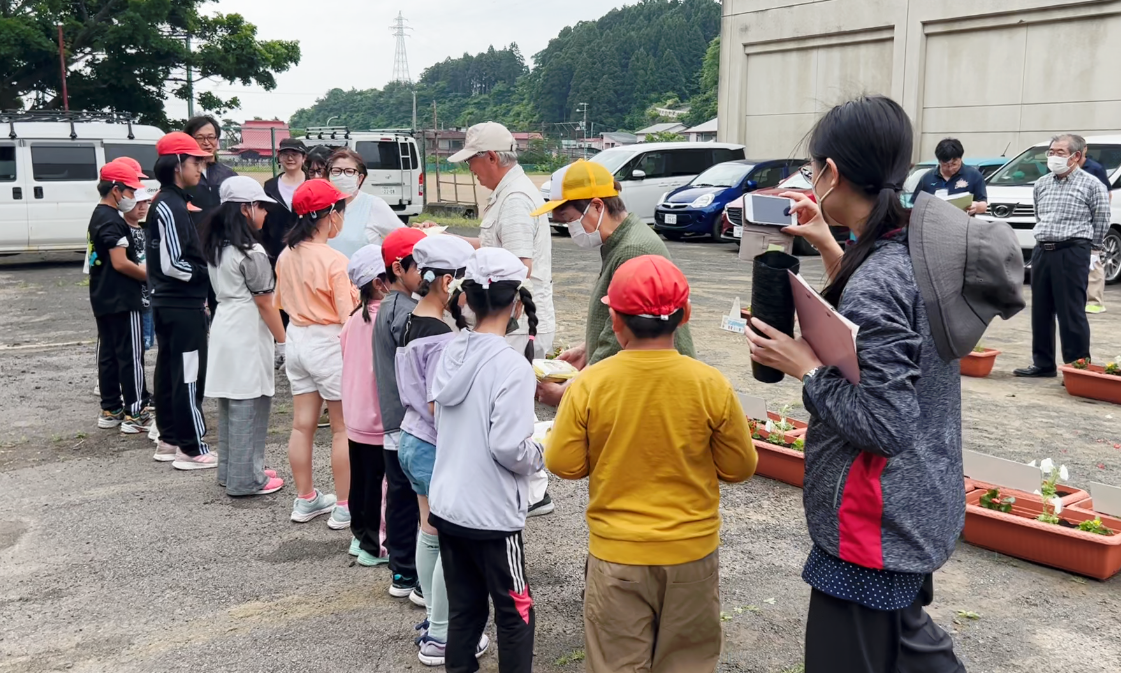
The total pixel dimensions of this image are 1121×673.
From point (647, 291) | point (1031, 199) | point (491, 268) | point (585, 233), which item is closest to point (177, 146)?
point (585, 233)

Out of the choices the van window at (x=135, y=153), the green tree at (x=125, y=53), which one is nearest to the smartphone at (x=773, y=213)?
the van window at (x=135, y=153)

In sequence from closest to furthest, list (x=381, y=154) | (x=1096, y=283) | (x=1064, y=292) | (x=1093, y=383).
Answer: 1. (x=1093, y=383)
2. (x=1064, y=292)
3. (x=1096, y=283)
4. (x=381, y=154)

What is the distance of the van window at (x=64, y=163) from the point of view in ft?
51.4

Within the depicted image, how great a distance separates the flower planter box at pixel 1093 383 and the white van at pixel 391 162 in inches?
671

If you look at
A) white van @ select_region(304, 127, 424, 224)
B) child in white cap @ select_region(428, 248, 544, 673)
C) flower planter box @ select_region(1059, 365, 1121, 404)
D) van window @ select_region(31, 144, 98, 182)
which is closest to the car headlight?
white van @ select_region(304, 127, 424, 224)

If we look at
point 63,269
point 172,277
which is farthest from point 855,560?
point 63,269

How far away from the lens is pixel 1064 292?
25.6ft

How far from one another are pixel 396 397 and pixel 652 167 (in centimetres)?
1776

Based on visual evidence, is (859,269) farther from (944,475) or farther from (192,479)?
(192,479)

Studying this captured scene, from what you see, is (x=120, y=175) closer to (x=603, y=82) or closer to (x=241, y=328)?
(x=241, y=328)

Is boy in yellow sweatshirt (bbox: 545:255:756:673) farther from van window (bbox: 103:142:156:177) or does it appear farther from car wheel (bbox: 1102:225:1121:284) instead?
van window (bbox: 103:142:156:177)

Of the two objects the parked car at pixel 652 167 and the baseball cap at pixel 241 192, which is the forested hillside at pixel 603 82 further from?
the baseball cap at pixel 241 192

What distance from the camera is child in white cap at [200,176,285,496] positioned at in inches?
207

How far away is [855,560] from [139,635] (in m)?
3.09
